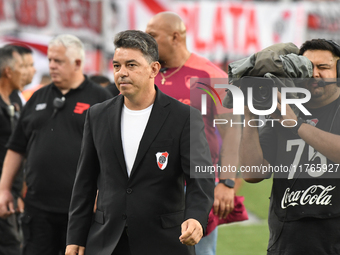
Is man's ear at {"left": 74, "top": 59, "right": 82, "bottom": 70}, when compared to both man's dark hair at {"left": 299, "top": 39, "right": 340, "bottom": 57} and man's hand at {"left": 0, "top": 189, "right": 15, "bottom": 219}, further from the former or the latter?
man's dark hair at {"left": 299, "top": 39, "right": 340, "bottom": 57}

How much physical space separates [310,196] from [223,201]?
102 centimetres

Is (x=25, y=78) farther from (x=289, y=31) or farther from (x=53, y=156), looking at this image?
(x=289, y=31)

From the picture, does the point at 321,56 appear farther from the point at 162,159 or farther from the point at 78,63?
the point at 78,63

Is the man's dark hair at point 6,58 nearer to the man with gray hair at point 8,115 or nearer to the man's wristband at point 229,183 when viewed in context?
the man with gray hair at point 8,115

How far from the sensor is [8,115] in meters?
5.79

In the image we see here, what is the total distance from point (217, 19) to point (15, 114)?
589 inches

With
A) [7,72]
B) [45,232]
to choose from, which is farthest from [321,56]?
[7,72]

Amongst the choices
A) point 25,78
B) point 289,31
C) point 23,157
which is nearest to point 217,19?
point 289,31

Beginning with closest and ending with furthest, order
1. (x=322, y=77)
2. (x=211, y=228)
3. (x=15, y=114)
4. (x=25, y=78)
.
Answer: (x=322, y=77), (x=211, y=228), (x=15, y=114), (x=25, y=78)

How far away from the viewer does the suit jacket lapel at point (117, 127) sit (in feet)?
10.5

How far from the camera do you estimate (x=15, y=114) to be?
5883mm

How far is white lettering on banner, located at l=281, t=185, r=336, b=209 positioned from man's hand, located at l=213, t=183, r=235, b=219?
2.79 ft

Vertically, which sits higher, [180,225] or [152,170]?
[152,170]

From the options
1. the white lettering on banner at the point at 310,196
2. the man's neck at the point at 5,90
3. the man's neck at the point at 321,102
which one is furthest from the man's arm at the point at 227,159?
the man's neck at the point at 5,90
